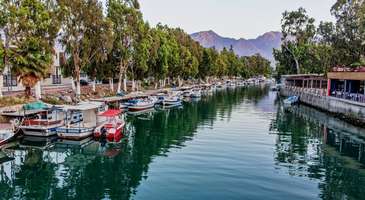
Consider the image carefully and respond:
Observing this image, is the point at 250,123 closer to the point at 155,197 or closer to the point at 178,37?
the point at 155,197

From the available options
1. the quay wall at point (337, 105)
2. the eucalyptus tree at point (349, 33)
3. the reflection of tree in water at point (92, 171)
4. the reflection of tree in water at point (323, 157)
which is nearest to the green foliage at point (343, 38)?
the eucalyptus tree at point (349, 33)

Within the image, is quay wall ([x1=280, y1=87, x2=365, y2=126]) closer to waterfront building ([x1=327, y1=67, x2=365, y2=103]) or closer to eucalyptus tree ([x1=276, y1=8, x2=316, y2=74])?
waterfront building ([x1=327, y1=67, x2=365, y2=103])

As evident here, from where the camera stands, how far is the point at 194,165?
3222 cm

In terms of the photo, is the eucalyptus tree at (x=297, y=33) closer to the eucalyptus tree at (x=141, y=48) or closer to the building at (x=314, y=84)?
the building at (x=314, y=84)

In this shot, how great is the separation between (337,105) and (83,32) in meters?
48.0

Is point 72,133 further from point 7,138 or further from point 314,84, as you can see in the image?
point 314,84

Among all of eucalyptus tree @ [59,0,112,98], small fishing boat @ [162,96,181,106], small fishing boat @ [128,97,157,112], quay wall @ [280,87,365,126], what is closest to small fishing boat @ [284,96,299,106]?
quay wall @ [280,87,365,126]

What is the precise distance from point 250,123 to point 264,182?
3175 cm

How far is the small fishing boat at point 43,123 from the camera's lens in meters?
41.2

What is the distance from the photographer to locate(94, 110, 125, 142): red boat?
139ft

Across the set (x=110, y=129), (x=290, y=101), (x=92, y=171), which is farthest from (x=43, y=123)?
(x=290, y=101)

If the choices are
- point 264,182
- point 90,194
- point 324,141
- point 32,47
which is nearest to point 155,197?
point 90,194

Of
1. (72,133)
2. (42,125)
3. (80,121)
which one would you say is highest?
(80,121)

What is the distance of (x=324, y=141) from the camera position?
147 feet
